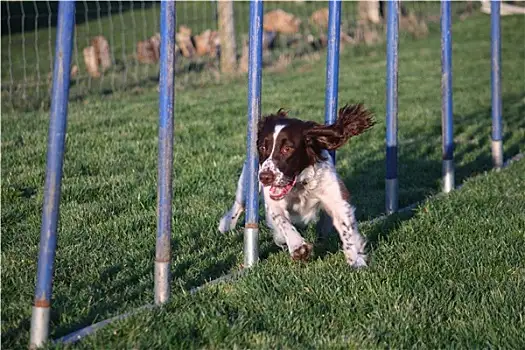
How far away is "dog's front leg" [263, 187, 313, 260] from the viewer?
4484mm

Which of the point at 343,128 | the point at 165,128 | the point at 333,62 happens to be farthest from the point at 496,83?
the point at 165,128

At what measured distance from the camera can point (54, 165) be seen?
3.15 m

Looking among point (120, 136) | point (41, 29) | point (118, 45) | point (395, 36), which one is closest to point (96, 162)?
point (120, 136)

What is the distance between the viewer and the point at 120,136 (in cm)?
847

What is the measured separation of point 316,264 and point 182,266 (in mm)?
682

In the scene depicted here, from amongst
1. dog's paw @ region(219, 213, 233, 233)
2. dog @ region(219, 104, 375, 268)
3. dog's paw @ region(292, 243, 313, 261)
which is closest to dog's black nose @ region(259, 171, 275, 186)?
dog @ region(219, 104, 375, 268)

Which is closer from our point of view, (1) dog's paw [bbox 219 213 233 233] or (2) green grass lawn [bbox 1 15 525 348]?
(2) green grass lawn [bbox 1 15 525 348]

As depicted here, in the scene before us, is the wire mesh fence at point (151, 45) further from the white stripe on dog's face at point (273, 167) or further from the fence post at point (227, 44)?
the white stripe on dog's face at point (273, 167)

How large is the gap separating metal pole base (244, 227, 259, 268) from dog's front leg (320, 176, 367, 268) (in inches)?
18.6

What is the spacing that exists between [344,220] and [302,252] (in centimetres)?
44

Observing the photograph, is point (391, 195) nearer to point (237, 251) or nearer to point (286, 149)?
point (286, 149)

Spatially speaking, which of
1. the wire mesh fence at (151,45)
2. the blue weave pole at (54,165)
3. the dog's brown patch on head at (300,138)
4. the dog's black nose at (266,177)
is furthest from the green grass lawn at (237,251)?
the wire mesh fence at (151,45)

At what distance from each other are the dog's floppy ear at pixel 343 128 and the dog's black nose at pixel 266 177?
503 millimetres

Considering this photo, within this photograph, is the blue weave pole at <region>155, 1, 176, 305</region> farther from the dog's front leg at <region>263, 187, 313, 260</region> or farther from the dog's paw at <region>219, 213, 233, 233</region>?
the dog's paw at <region>219, 213, 233, 233</region>
